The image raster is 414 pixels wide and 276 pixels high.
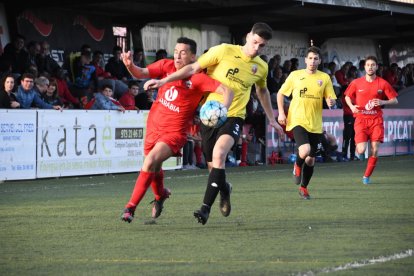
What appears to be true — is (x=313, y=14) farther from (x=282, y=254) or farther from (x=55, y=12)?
(x=282, y=254)

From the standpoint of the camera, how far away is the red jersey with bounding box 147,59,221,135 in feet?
35.7

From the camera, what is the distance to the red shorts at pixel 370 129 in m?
18.1

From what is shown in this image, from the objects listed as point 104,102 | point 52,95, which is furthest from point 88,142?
point 104,102

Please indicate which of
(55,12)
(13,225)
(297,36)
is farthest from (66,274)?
(297,36)

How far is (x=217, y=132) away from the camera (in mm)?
11359

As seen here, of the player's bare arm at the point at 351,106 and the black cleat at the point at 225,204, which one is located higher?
the player's bare arm at the point at 351,106

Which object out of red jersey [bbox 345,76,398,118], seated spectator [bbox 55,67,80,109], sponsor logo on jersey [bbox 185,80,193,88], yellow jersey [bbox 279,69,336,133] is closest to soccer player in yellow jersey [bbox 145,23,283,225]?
sponsor logo on jersey [bbox 185,80,193,88]

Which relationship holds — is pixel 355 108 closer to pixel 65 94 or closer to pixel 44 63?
pixel 65 94

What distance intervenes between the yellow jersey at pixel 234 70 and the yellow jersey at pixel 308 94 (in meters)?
3.81

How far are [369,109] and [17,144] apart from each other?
19.9 feet

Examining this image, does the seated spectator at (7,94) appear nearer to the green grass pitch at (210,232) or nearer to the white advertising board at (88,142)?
the white advertising board at (88,142)

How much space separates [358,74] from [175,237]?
25078 mm

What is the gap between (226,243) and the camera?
9.25m

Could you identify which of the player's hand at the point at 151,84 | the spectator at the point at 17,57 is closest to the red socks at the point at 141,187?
the player's hand at the point at 151,84
